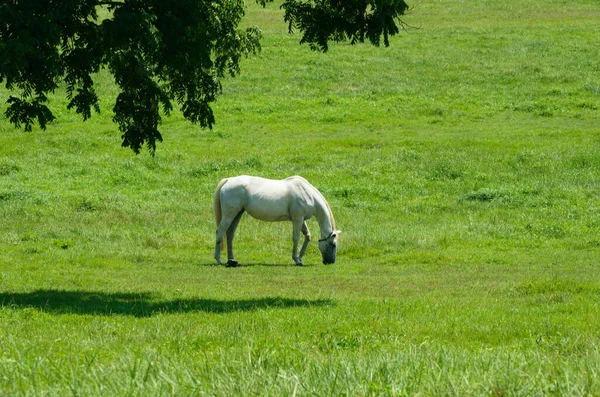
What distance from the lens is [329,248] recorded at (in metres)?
22.1

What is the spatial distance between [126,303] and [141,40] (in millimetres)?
4083

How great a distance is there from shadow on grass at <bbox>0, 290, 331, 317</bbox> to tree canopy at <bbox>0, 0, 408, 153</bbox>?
293 centimetres

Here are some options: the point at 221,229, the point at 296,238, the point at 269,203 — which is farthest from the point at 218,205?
the point at 296,238

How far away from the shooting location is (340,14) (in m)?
16.1

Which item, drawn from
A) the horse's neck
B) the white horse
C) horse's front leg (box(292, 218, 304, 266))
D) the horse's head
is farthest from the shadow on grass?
the horse's neck

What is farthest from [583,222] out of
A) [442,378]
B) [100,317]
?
[442,378]

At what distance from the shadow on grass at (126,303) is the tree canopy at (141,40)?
293 cm

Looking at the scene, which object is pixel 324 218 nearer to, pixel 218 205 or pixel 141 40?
pixel 218 205

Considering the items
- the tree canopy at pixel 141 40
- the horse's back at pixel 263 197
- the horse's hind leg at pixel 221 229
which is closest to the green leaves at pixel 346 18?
the tree canopy at pixel 141 40

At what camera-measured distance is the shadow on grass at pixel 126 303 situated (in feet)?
44.3

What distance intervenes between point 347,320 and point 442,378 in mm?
6091

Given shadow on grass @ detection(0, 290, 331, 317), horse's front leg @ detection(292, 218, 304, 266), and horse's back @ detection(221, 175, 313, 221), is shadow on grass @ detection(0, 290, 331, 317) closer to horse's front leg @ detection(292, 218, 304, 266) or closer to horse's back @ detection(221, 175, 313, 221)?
horse's front leg @ detection(292, 218, 304, 266)

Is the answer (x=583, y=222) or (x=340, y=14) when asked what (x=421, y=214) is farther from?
(x=340, y=14)

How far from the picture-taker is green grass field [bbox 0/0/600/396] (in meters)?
6.75
